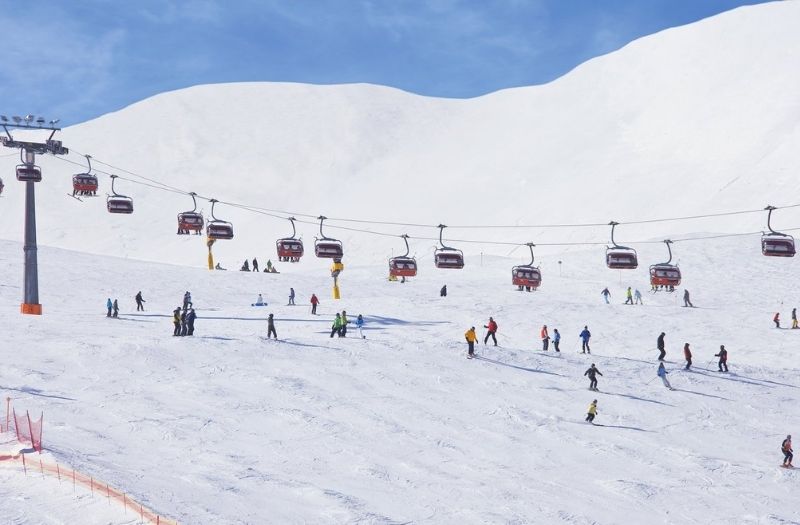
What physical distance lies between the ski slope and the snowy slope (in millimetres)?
48798

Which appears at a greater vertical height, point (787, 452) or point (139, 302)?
point (139, 302)

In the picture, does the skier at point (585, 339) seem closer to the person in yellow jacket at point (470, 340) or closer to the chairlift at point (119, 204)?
the person in yellow jacket at point (470, 340)

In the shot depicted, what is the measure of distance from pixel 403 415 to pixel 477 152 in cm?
10583

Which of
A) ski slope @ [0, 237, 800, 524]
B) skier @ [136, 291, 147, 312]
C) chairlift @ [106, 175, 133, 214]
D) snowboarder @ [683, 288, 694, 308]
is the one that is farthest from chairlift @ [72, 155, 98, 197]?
snowboarder @ [683, 288, 694, 308]

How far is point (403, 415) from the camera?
85.6 ft

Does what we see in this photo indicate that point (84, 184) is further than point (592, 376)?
Yes

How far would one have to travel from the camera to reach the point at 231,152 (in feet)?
463

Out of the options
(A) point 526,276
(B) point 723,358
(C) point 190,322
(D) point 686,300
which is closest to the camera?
(C) point 190,322

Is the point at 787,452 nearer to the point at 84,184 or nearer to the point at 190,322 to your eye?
the point at 190,322

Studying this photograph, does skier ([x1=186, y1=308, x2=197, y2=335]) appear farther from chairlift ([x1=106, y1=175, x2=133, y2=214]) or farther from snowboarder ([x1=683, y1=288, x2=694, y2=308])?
snowboarder ([x1=683, y1=288, x2=694, y2=308])

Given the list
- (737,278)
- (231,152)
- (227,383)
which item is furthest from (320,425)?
(231,152)

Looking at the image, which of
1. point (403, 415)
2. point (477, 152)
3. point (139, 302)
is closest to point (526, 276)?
point (403, 415)

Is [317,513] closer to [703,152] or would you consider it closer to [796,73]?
[703,152]

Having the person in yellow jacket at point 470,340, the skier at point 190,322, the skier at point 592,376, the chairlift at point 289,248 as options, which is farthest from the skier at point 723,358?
the skier at point 190,322
